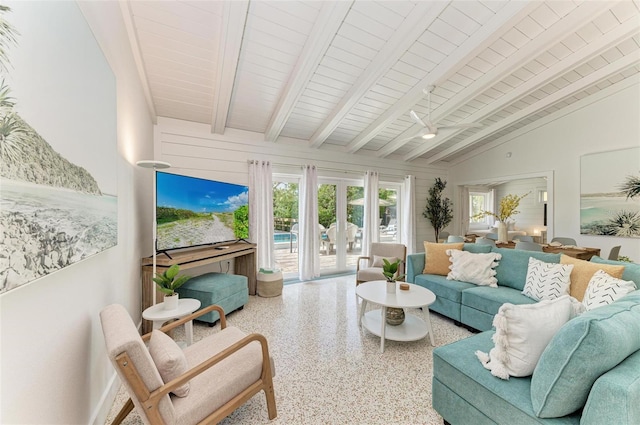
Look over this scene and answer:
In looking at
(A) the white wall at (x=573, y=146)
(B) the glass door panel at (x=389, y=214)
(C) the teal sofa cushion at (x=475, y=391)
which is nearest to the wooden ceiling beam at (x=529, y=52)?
(B) the glass door panel at (x=389, y=214)

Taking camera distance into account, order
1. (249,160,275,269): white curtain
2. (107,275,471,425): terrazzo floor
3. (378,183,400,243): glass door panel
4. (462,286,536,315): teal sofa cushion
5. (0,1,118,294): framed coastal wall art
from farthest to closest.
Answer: (378,183,400,243): glass door panel, (249,160,275,269): white curtain, (462,286,536,315): teal sofa cushion, (107,275,471,425): terrazzo floor, (0,1,118,294): framed coastal wall art

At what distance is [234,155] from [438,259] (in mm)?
3531

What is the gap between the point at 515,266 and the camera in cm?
295

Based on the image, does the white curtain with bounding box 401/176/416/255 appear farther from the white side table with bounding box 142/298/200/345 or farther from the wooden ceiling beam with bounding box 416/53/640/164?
the white side table with bounding box 142/298/200/345

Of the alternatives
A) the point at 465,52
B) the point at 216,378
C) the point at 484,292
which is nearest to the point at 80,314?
the point at 216,378

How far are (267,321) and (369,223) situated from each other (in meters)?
3.12

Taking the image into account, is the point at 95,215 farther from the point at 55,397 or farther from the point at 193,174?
the point at 193,174

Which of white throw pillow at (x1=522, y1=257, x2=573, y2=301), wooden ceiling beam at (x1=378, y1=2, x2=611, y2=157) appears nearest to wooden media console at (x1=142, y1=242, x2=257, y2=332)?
white throw pillow at (x1=522, y1=257, x2=573, y2=301)

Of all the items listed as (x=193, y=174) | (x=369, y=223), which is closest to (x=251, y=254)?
(x=193, y=174)

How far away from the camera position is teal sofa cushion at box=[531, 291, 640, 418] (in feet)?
3.42

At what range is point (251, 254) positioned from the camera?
409 centimetres

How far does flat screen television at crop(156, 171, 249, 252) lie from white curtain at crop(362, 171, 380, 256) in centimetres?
252

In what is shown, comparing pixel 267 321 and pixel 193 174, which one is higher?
pixel 193 174

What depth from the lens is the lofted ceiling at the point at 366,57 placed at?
235cm
